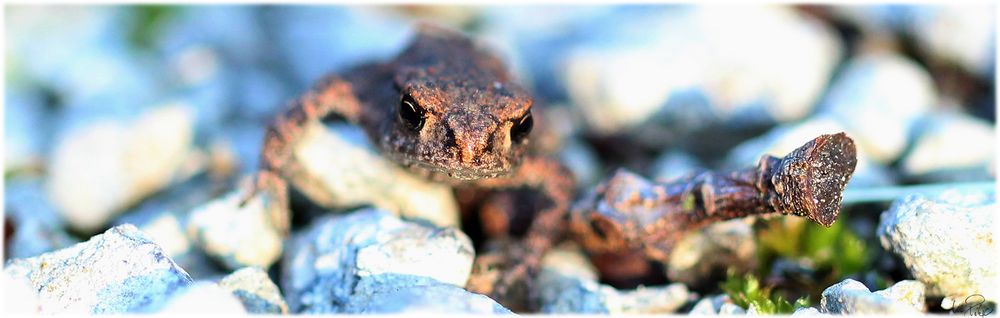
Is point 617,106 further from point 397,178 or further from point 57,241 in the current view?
point 57,241

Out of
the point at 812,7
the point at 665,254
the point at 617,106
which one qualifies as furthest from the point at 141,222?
the point at 812,7

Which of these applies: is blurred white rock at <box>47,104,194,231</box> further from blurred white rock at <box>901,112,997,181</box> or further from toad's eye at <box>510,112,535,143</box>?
blurred white rock at <box>901,112,997,181</box>

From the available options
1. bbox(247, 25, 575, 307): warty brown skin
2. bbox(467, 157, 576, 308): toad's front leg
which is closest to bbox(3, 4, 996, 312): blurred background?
bbox(467, 157, 576, 308): toad's front leg

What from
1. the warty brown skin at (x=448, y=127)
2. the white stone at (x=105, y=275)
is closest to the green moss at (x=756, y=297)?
the warty brown skin at (x=448, y=127)

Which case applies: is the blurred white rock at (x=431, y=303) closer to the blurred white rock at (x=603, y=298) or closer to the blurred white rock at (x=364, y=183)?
the blurred white rock at (x=603, y=298)

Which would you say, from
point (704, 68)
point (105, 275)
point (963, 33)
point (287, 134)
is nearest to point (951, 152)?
point (963, 33)

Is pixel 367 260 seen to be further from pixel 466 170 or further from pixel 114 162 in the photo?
pixel 114 162
